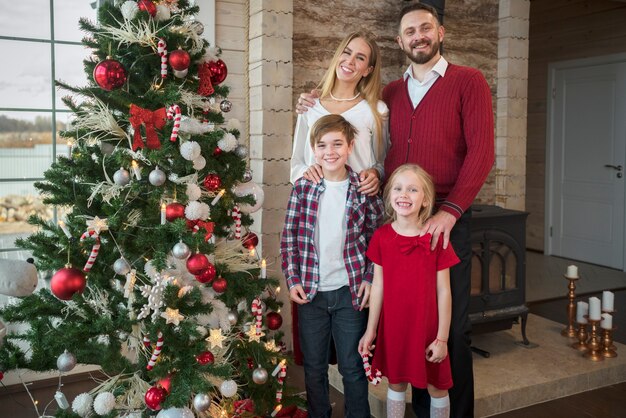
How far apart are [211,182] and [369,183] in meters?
0.58

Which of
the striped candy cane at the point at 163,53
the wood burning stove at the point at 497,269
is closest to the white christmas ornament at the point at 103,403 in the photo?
the striped candy cane at the point at 163,53

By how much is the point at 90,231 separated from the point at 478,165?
138 cm

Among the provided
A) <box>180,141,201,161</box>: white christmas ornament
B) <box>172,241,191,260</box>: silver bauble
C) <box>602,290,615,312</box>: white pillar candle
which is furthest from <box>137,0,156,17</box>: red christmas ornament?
<box>602,290,615,312</box>: white pillar candle

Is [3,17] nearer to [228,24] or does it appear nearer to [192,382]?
[228,24]

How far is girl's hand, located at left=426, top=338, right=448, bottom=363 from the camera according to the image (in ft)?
7.34

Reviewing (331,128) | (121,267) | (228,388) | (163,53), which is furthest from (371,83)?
(228,388)

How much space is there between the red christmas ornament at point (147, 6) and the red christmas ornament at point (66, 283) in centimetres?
92

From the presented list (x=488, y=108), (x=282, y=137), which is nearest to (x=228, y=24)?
(x=282, y=137)

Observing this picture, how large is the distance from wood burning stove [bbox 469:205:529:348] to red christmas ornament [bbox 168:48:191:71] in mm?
1867

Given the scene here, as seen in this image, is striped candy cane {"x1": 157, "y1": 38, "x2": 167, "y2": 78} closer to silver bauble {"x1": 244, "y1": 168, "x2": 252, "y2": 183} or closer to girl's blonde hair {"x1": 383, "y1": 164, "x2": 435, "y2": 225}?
silver bauble {"x1": 244, "y1": 168, "x2": 252, "y2": 183}

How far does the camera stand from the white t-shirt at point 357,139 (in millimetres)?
2420

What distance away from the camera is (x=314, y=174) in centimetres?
232

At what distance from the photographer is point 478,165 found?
7.37ft

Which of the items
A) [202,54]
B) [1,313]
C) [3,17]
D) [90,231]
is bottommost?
[1,313]
